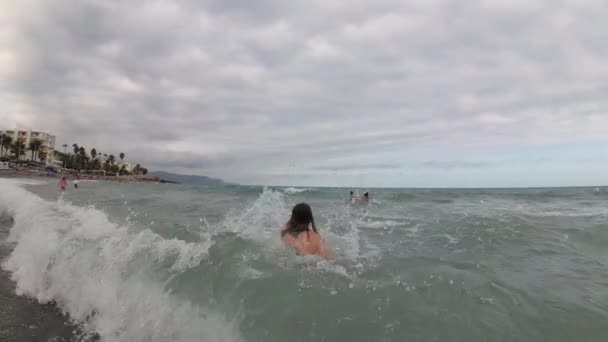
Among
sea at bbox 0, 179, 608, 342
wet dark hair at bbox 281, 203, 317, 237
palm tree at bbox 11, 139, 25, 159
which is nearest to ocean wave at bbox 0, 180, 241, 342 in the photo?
sea at bbox 0, 179, 608, 342

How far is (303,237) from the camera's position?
5750mm

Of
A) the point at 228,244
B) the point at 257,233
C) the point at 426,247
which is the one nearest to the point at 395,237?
the point at 426,247

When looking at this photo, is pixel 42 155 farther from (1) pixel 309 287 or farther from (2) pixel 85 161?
(1) pixel 309 287

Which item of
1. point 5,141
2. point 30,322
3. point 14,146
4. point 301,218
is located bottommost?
point 30,322

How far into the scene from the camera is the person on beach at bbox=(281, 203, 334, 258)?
5656 mm

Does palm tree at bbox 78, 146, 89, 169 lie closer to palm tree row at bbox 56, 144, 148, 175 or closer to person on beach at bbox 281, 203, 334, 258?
palm tree row at bbox 56, 144, 148, 175

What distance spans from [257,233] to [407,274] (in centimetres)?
401

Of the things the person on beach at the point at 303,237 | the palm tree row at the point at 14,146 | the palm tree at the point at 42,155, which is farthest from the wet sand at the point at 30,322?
the palm tree at the point at 42,155

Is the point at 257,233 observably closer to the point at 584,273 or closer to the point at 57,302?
the point at 57,302

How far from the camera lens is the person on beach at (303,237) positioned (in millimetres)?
5656

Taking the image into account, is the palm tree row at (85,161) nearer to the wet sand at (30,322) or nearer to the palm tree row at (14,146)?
the palm tree row at (14,146)

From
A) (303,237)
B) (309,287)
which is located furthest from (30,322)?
→ (303,237)

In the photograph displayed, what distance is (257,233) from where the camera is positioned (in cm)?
828

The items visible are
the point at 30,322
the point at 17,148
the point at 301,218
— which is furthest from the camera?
the point at 17,148
